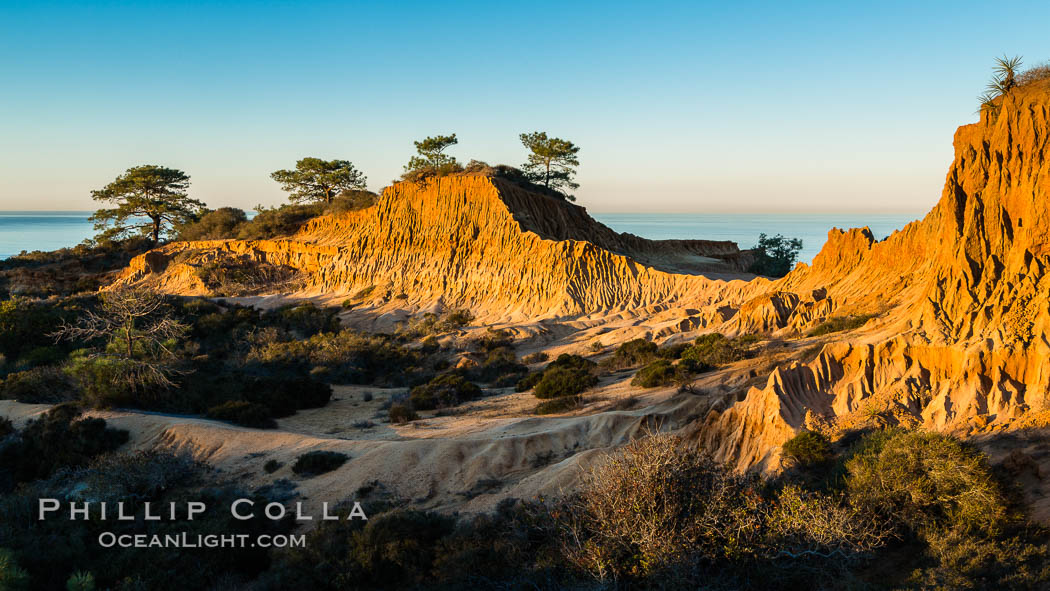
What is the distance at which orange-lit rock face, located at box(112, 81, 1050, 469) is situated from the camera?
10.5 meters

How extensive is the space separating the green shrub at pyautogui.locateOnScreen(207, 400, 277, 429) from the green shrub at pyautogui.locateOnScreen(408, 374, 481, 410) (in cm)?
437

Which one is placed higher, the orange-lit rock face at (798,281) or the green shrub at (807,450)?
the orange-lit rock face at (798,281)

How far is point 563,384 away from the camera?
61.3ft

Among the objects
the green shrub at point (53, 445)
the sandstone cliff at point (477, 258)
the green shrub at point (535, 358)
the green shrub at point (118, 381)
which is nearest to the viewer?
the green shrub at point (53, 445)

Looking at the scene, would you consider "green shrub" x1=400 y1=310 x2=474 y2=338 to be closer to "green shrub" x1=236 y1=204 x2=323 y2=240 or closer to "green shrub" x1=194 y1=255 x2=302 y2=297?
"green shrub" x1=194 y1=255 x2=302 y2=297

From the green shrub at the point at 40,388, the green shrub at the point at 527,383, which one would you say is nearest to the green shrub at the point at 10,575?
the green shrub at the point at 40,388

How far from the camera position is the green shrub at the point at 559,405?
55.2 ft

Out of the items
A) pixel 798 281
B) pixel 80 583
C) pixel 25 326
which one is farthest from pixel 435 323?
pixel 80 583

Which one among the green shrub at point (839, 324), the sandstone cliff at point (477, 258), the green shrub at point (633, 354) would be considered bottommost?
the green shrub at point (633, 354)

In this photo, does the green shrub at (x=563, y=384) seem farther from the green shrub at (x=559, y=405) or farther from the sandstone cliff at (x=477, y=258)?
the sandstone cliff at (x=477, y=258)

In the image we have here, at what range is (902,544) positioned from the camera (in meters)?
7.91

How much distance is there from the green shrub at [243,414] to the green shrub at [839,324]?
17.4m

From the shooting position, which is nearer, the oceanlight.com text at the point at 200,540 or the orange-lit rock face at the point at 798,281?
the oceanlight.com text at the point at 200,540

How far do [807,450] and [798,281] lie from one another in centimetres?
1733
